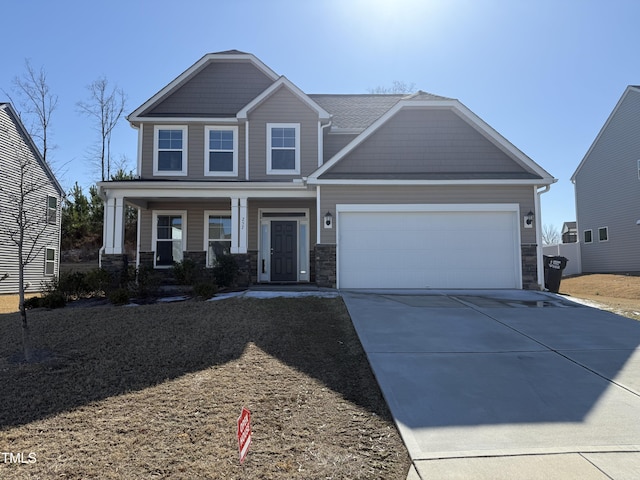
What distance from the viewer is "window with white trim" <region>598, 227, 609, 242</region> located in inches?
827

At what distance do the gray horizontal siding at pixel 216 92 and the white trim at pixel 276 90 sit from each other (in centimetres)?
72

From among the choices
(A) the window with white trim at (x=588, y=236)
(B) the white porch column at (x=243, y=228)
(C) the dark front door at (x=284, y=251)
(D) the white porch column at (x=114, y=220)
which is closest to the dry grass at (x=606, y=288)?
(A) the window with white trim at (x=588, y=236)

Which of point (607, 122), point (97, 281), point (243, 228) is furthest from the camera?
point (607, 122)

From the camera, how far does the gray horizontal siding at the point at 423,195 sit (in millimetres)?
11234

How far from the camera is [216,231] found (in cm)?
1356

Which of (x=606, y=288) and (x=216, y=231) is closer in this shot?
(x=216, y=231)

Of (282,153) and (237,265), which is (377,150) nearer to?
(282,153)

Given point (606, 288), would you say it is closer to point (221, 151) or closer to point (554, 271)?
point (554, 271)

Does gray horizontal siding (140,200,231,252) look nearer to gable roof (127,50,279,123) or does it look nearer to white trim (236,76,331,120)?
gable roof (127,50,279,123)

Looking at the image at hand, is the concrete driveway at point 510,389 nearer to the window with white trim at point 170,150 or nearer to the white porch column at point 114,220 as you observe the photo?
the white porch column at point 114,220

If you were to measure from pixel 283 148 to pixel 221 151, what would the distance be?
1996 mm

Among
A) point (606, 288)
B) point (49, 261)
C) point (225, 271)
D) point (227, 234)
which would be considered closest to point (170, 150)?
point (227, 234)

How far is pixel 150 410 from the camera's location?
151 inches

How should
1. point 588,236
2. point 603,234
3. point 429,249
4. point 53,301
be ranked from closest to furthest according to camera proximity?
point 53,301, point 429,249, point 603,234, point 588,236
